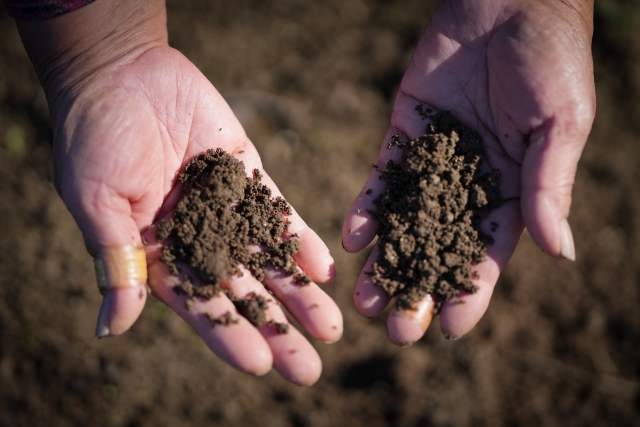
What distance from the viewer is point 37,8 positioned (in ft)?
9.27

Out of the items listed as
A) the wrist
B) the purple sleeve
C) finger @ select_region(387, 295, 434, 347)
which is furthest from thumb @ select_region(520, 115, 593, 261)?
the purple sleeve

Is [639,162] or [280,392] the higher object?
[639,162]

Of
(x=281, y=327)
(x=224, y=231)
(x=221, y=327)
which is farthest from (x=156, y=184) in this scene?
(x=281, y=327)

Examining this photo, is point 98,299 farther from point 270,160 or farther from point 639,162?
point 639,162

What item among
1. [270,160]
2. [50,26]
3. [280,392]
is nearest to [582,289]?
[280,392]

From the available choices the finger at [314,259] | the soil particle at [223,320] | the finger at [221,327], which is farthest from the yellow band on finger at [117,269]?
the finger at [314,259]

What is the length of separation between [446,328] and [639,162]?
3.60 metres

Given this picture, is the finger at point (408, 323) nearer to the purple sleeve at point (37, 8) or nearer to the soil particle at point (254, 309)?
the soil particle at point (254, 309)

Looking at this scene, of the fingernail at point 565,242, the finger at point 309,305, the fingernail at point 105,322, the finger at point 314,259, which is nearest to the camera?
the fingernail at point 105,322

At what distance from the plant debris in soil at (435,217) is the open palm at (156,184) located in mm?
416

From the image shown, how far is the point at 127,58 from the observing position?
9.78ft

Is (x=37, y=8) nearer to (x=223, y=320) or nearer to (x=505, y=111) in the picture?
(x=223, y=320)

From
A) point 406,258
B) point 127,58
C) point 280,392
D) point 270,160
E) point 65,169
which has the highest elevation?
point 127,58

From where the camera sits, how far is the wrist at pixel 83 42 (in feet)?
9.53
